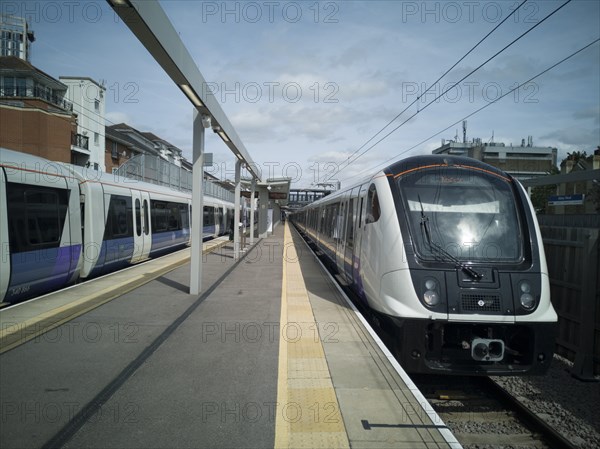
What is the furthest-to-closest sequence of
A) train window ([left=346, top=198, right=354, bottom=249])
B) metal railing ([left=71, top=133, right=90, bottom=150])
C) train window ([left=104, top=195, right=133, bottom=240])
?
metal railing ([left=71, top=133, right=90, bottom=150]) < train window ([left=104, top=195, right=133, bottom=240]) < train window ([left=346, top=198, right=354, bottom=249])

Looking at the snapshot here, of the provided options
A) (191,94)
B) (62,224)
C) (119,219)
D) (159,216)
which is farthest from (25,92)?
(191,94)

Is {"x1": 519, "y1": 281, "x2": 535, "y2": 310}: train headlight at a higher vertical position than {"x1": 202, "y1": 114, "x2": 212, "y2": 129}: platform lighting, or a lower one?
lower

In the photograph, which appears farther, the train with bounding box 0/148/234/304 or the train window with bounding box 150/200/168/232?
the train window with bounding box 150/200/168/232

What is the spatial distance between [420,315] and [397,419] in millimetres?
1478

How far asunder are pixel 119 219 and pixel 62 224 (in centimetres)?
282

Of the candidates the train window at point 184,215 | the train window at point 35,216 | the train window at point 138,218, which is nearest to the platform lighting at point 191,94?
the train window at point 35,216

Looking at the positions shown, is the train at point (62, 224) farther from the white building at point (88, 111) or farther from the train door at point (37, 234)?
the white building at point (88, 111)

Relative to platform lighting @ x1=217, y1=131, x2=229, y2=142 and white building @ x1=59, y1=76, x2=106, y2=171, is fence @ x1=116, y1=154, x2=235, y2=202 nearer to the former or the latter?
white building @ x1=59, y1=76, x2=106, y2=171

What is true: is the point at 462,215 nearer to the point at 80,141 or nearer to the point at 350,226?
the point at 350,226

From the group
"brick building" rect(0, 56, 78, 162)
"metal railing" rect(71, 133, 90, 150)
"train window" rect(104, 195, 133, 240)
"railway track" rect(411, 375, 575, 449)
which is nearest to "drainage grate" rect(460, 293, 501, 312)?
"railway track" rect(411, 375, 575, 449)

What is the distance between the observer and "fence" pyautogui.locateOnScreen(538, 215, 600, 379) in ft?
18.2

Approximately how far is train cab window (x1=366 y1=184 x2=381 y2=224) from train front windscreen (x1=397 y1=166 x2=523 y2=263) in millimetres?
439

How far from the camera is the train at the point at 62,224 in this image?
259 inches

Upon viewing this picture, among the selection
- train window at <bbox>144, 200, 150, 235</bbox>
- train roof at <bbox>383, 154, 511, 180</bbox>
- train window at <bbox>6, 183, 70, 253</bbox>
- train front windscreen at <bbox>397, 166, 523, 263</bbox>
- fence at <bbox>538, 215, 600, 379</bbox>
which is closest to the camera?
train front windscreen at <bbox>397, 166, 523, 263</bbox>
